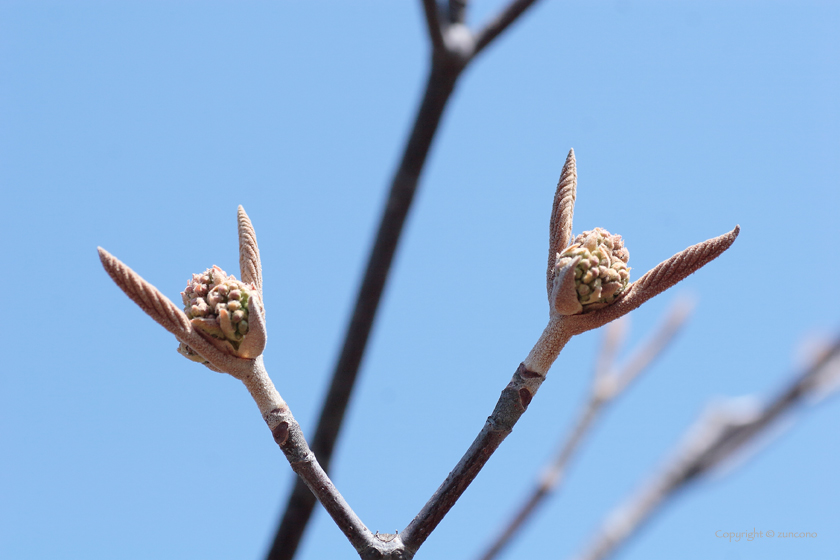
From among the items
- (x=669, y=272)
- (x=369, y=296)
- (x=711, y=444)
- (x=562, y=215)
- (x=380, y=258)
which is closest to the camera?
(x=711, y=444)

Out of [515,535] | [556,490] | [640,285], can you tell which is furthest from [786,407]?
[556,490]

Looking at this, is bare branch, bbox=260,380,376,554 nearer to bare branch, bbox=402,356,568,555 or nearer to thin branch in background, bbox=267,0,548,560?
bare branch, bbox=402,356,568,555

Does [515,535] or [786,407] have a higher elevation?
[786,407]

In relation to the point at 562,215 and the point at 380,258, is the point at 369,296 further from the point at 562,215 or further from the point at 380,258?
the point at 562,215

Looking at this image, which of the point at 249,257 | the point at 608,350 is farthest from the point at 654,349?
the point at 249,257

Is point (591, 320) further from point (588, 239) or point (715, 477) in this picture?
point (715, 477)

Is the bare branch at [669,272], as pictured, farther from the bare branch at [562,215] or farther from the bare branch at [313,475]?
the bare branch at [313,475]
